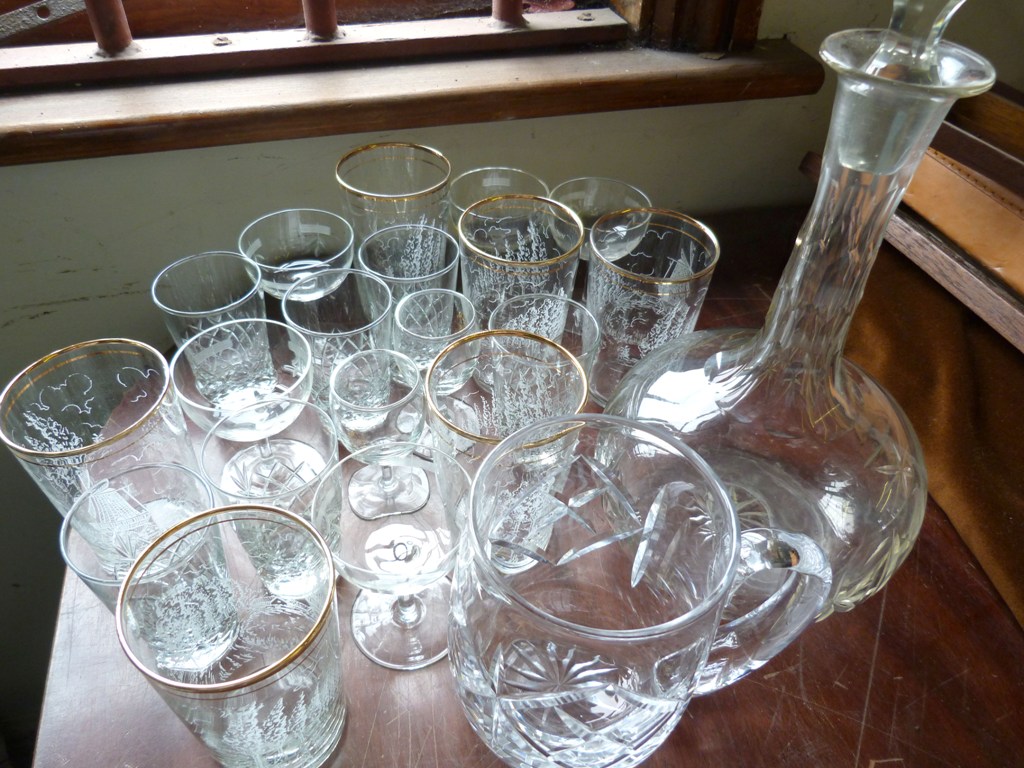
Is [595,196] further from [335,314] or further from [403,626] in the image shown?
[403,626]

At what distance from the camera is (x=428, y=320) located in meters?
0.66

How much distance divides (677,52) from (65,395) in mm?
652

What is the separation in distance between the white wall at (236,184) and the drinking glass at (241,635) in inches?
14.9

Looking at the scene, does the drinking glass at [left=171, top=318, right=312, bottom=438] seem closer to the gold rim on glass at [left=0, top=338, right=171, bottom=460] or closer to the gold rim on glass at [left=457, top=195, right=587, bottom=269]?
the gold rim on glass at [left=0, top=338, right=171, bottom=460]

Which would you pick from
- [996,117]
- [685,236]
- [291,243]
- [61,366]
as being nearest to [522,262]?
[685,236]

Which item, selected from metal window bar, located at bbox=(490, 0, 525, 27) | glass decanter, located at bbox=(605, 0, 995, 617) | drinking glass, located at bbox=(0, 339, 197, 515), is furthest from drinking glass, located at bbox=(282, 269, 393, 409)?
metal window bar, located at bbox=(490, 0, 525, 27)

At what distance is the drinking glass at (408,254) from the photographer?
2.18 ft

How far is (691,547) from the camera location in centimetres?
47

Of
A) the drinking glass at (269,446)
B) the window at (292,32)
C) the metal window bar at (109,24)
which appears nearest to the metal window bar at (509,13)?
the window at (292,32)

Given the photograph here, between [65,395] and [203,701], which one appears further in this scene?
[65,395]

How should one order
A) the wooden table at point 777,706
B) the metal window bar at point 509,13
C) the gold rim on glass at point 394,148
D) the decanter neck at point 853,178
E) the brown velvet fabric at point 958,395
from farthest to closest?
the metal window bar at point 509,13, the gold rim on glass at point 394,148, the brown velvet fabric at point 958,395, the wooden table at point 777,706, the decanter neck at point 853,178

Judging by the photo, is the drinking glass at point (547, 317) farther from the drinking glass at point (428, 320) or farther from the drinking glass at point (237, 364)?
the drinking glass at point (237, 364)

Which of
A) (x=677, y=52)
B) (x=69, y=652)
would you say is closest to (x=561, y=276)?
(x=677, y=52)

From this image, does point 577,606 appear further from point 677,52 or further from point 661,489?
point 677,52
